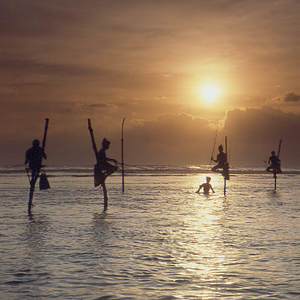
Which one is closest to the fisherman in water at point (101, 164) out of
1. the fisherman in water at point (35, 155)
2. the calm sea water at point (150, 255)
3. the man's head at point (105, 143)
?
the man's head at point (105, 143)

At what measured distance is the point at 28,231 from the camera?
42.9ft

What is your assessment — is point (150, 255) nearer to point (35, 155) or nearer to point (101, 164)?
point (101, 164)

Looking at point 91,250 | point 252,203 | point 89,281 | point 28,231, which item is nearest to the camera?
point 89,281

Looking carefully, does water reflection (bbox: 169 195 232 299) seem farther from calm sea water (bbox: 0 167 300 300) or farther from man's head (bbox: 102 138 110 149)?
man's head (bbox: 102 138 110 149)

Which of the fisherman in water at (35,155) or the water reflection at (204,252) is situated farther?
the fisherman in water at (35,155)

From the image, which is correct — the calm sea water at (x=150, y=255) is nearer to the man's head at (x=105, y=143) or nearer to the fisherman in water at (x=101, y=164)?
the fisherman in water at (x=101, y=164)

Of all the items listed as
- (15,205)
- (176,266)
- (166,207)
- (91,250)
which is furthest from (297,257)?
(15,205)

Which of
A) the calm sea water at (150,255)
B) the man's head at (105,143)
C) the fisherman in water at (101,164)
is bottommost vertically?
the calm sea water at (150,255)

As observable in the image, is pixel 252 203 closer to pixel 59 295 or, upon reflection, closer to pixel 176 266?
pixel 176 266

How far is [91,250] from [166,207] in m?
10.1

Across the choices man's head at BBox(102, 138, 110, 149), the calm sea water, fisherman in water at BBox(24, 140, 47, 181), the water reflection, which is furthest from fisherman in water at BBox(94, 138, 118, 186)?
the water reflection

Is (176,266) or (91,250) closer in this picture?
(176,266)

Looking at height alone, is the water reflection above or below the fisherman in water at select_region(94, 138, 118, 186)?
below

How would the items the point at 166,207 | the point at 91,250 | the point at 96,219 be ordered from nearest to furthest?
the point at 91,250 → the point at 96,219 → the point at 166,207
